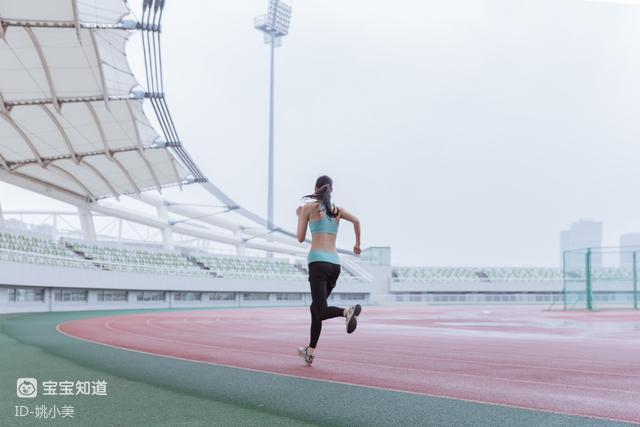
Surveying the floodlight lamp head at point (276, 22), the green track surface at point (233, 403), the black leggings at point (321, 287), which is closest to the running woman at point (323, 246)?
the black leggings at point (321, 287)

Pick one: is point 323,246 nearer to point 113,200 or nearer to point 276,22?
point 113,200

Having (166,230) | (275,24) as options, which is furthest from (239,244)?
(275,24)

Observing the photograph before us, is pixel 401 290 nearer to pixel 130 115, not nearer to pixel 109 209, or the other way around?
pixel 109 209

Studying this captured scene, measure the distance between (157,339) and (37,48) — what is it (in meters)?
14.8

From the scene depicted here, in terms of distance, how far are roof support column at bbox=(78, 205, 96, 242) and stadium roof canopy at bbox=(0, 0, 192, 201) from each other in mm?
3763

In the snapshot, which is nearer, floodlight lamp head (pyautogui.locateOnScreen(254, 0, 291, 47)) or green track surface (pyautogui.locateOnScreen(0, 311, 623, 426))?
green track surface (pyautogui.locateOnScreen(0, 311, 623, 426))

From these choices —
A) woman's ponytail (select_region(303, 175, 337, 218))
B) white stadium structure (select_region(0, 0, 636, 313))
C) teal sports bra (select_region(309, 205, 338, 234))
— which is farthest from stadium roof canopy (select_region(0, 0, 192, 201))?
teal sports bra (select_region(309, 205, 338, 234))

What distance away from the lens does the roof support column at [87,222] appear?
45281 millimetres

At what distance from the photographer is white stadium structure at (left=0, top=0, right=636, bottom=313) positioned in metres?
22.5

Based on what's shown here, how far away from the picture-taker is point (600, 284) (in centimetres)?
3256

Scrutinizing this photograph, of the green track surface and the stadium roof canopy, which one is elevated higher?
the stadium roof canopy

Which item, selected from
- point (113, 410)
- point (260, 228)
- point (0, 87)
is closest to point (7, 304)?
point (0, 87)

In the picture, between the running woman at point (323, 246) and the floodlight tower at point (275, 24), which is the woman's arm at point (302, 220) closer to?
the running woman at point (323, 246)

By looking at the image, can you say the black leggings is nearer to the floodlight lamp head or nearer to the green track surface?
the green track surface
